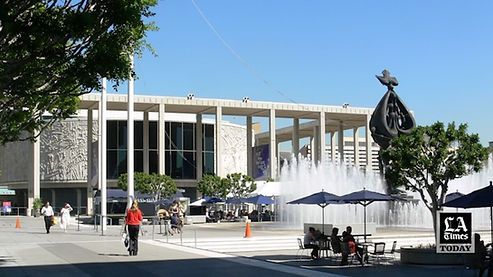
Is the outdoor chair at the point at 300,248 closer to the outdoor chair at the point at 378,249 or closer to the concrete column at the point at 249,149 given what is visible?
the outdoor chair at the point at 378,249

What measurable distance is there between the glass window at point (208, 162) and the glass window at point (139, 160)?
791 centimetres

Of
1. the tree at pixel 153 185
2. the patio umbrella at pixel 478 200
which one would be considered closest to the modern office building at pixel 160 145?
the tree at pixel 153 185

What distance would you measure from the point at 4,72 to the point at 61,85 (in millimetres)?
1900

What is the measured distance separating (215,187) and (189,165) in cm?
1714

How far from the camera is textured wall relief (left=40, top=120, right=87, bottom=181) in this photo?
3319 inches

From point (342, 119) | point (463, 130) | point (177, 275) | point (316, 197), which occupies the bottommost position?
point (177, 275)

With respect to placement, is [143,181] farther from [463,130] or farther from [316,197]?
[463,130]

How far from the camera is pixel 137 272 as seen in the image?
1648cm

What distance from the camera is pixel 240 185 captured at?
224ft

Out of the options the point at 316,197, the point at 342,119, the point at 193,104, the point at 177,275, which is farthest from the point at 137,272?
the point at 342,119

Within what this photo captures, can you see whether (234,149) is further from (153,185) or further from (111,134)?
(153,185)

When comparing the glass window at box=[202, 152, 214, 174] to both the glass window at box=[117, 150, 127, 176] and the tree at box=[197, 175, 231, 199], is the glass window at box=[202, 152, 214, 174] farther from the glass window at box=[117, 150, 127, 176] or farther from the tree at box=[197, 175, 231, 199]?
the tree at box=[197, 175, 231, 199]

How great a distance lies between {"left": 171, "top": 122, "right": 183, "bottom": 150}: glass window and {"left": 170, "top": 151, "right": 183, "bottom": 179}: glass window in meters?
0.75

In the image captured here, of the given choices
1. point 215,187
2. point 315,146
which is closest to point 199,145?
point 215,187
